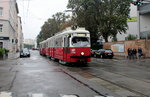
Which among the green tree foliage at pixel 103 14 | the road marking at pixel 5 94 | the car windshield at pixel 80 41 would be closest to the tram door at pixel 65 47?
the car windshield at pixel 80 41

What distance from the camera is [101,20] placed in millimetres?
40812

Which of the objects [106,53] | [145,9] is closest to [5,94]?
[106,53]

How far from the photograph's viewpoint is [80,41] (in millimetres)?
18000

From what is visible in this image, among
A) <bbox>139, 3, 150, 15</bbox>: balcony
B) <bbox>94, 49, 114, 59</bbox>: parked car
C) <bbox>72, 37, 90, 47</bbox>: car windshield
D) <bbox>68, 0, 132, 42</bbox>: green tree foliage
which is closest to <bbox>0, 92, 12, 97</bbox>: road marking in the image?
<bbox>72, 37, 90, 47</bbox>: car windshield

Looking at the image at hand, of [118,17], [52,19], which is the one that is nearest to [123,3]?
[118,17]

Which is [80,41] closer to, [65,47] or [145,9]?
[65,47]

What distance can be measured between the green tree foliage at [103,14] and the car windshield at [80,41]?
22198 mm

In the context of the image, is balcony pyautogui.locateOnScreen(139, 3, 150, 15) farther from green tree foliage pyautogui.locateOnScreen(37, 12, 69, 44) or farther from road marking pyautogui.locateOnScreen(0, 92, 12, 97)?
green tree foliage pyautogui.locateOnScreen(37, 12, 69, 44)

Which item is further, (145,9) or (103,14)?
(145,9)

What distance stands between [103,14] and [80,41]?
960 inches

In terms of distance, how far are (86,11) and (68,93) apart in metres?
35.0

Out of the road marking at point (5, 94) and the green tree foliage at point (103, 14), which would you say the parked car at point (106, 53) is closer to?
the green tree foliage at point (103, 14)

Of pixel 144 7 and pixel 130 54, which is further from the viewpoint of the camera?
pixel 144 7

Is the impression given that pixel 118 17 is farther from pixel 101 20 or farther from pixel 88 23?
pixel 88 23
